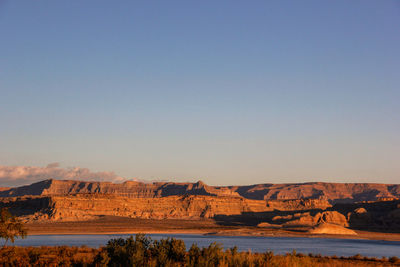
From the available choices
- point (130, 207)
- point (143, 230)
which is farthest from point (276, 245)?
point (130, 207)

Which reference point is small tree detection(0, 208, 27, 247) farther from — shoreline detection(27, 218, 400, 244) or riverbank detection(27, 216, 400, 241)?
riverbank detection(27, 216, 400, 241)

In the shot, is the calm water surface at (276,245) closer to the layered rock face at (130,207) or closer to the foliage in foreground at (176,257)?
the layered rock face at (130,207)

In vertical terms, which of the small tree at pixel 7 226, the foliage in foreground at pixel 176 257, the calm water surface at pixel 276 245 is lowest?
the calm water surface at pixel 276 245

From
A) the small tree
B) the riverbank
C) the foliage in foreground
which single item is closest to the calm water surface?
the riverbank

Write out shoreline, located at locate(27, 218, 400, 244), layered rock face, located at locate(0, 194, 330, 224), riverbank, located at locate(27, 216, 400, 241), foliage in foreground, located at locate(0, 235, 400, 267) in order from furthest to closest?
1. layered rock face, located at locate(0, 194, 330, 224)
2. riverbank, located at locate(27, 216, 400, 241)
3. shoreline, located at locate(27, 218, 400, 244)
4. foliage in foreground, located at locate(0, 235, 400, 267)

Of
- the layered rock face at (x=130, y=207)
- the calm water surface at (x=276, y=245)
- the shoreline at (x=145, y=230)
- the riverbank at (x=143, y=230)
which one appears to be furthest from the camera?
the layered rock face at (x=130, y=207)

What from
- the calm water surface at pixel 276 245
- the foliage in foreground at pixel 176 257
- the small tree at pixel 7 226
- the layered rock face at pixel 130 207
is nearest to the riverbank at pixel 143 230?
the layered rock face at pixel 130 207

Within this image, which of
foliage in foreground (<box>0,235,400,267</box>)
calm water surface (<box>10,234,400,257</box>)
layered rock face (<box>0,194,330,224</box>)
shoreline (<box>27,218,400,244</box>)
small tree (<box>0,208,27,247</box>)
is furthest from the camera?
layered rock face (<box>0,194,330,224</box>)

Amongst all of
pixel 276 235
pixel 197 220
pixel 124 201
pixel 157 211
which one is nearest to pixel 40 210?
pixel 124 201

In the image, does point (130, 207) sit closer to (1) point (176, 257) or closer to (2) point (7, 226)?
(2) point (7, 226)

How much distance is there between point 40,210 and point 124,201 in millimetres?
25301

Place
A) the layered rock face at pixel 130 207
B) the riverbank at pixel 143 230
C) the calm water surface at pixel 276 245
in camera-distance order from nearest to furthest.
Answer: the calm water surface at pixel 276 245 < the riverbank at pixel 143 230 < the layered rock face at pixel 130 207

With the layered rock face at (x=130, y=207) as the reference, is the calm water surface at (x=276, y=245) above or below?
below

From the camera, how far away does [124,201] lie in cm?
14500
